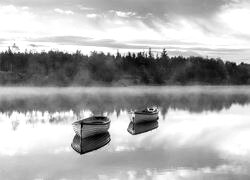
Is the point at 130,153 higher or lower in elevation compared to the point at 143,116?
higher

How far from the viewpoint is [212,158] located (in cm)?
2684

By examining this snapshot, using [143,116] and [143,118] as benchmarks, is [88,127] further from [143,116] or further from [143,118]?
[143,118]

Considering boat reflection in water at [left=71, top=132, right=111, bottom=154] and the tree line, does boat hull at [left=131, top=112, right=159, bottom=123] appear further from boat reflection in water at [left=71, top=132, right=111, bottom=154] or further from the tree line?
the tree line

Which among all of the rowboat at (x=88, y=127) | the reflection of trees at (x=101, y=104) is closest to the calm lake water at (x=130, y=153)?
the rowboat at (x=88, y=127)

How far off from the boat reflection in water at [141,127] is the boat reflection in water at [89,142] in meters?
4.82

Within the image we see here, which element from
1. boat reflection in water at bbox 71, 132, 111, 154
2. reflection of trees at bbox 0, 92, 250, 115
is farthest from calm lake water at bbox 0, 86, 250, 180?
reflection of trees at bbox 0, 92, 250, 115

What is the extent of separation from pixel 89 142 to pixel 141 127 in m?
12.4

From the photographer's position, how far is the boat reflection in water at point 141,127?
39.9 metres

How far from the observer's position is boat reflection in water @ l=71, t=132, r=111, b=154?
96.5 ft

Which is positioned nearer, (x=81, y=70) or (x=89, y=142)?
(x=89, y=142)

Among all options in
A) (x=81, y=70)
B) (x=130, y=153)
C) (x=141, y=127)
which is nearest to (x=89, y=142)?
(x=130, y=153)

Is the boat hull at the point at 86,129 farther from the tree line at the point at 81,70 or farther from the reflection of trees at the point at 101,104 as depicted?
the tree line at the point at 81,70

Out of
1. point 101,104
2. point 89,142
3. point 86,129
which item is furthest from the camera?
point 101,104

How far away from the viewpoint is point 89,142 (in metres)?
31.9
